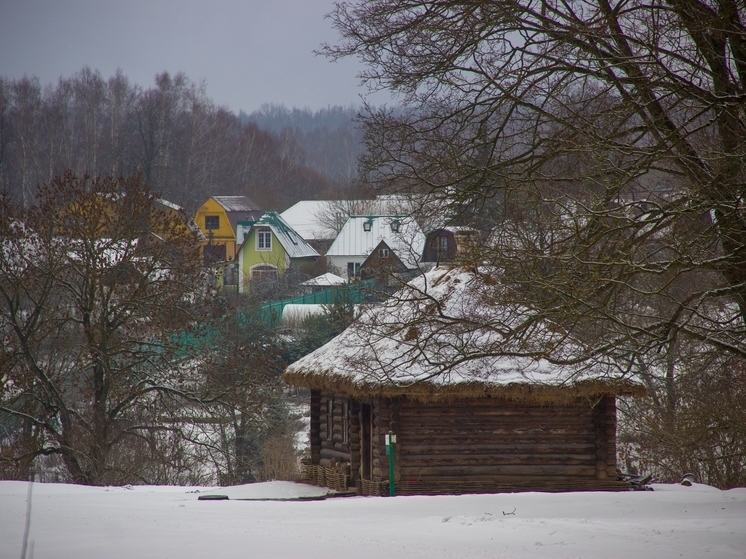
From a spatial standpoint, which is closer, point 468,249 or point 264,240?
point 468,249

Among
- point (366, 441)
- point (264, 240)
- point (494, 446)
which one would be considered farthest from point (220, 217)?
point (494, 446)

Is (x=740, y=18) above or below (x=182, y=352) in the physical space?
above

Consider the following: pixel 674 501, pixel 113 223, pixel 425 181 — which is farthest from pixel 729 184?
pixel 113 223

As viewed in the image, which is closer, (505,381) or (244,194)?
(505,381)

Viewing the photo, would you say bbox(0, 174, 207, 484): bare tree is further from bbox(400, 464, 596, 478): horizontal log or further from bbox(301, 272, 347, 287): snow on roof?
bbox(301, 272, 347, 287): snow on roof

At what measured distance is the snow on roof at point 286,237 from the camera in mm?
59500

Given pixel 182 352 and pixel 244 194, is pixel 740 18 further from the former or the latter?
pixel 244 194

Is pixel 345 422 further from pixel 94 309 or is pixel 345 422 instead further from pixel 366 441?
pixel 94 309

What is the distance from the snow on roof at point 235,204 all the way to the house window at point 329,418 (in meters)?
51.7

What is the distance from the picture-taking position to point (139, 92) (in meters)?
73.8

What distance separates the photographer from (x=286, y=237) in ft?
198

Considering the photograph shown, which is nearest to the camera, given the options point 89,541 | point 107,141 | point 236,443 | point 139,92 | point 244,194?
point 89,541

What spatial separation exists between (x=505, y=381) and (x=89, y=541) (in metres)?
8.90

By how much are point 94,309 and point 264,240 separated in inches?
1548
